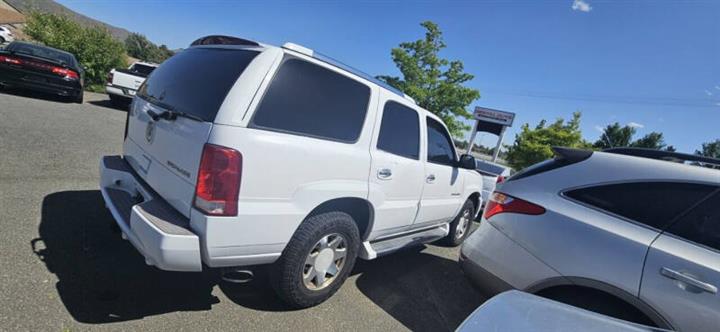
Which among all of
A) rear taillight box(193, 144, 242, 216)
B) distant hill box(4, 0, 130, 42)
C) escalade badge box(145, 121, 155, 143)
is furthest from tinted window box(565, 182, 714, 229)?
distant hill box(4, 0, 130, 42)

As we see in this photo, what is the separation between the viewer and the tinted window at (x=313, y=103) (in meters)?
2.17

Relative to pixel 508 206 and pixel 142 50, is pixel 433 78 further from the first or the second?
pixel 142 50

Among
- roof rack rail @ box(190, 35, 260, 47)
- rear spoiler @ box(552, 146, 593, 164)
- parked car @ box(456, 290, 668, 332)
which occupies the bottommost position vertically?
parked car @ box(456, 290, 668, 332)

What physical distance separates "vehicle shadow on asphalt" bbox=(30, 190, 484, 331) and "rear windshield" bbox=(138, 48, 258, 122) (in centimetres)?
142

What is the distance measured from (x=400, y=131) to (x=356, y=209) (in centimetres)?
94

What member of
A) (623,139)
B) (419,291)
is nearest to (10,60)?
(419,291)

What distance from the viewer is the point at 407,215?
11.2 feet

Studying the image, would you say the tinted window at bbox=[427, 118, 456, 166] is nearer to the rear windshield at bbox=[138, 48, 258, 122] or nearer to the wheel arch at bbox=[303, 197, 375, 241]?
the wheel arch at bbox=[303, 197, 375, 241]

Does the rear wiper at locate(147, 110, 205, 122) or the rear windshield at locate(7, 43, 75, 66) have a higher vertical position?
the rear windshield at locate(7, 43, 75, 66)

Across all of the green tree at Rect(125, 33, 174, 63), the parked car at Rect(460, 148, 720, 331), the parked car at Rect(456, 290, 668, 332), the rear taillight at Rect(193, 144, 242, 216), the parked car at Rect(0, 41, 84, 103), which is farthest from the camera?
the green tree at Rect(125, 33, 174, 63)

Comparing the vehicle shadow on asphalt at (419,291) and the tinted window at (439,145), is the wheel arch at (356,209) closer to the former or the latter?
the vehicle shadow on asphalt at (419,291)

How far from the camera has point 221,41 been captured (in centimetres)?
273

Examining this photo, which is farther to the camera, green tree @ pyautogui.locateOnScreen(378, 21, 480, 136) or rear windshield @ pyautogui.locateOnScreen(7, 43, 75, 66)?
green tree @ pyautogui.locateOnScreen(378, 21, 480, 136)

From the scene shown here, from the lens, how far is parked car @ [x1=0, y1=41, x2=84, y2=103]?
7551 millimetres
